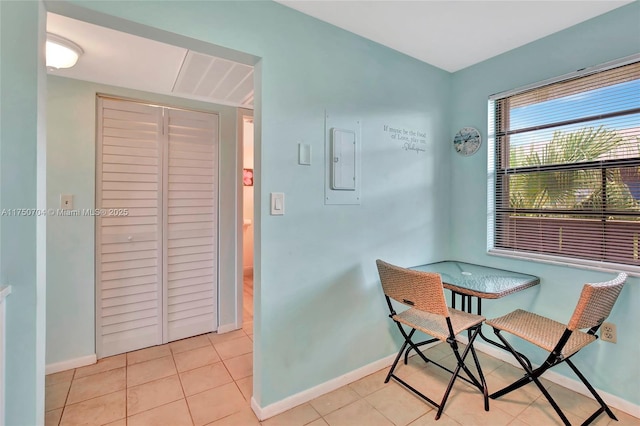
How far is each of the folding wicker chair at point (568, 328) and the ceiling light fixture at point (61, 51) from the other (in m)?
2.99

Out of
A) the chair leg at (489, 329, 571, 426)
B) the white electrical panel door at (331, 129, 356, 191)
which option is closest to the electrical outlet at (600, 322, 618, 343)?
the chair leg at (489, 329, 571, 426)

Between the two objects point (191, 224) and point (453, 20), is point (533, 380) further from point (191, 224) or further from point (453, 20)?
point (191, 224)

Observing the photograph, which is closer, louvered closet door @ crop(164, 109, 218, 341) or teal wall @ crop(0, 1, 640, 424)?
teal wall @ crop(0, 1, 640, 424)

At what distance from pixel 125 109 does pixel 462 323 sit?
2.88 m

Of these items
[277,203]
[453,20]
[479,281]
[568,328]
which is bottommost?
[568,328]

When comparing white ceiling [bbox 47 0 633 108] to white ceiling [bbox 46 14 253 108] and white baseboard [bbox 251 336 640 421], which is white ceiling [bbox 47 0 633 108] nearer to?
white ceiling [bbox 46 14 253 108]

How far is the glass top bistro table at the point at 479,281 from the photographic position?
68.5 inches

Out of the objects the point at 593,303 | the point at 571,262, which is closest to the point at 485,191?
the point at 571,262

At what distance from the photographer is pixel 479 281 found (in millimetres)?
1936

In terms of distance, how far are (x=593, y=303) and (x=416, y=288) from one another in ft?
2.69

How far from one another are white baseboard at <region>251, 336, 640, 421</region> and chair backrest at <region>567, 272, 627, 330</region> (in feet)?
2.00

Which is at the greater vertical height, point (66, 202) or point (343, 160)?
point (343, 160)

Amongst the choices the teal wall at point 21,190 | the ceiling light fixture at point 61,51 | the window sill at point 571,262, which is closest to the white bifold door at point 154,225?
the ceiling light fixture at point 61,51

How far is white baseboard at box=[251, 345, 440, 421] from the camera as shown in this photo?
5.49ft
